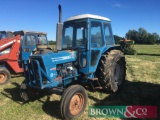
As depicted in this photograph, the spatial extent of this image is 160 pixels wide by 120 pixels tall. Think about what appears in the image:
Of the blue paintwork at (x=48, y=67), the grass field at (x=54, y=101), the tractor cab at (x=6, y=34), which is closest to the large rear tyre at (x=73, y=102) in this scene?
the grass field at (x=54, y=101)

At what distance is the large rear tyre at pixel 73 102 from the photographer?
4.62 meters

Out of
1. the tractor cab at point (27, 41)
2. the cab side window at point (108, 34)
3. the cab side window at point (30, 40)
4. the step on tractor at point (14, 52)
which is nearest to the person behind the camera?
the cab side window at point (108, 34)

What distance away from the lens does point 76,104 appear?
16.5ft

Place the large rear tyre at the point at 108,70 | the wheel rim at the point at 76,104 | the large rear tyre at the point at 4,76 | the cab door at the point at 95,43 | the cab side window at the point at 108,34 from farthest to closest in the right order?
the large rear tyre at the point at 4,76, the cab side window at the point at 108,34, the large rear tyre at the point at 108,70, the cab door at the point at 95,43, the wheel rim at the point at 76,104

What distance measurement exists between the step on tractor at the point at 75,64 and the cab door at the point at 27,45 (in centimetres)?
386

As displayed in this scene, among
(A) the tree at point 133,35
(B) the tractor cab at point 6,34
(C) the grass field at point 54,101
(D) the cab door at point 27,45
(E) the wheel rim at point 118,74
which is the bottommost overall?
A: (C) the grass field at point 54,101

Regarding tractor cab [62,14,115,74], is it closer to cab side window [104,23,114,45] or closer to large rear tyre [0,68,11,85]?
cab side window [104,23,114,45]

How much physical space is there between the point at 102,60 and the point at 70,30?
133 cm

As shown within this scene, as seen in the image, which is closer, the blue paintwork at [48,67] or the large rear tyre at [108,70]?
the blue paintwork at [48,67]

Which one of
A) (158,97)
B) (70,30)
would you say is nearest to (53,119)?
(70,30)

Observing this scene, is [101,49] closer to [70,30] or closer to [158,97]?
[70,30]

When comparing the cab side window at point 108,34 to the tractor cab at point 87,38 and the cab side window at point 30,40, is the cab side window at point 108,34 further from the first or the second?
the cab side window at point 30,40

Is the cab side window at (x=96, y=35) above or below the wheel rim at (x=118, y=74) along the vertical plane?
above

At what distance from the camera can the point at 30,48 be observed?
10008 millimetres
